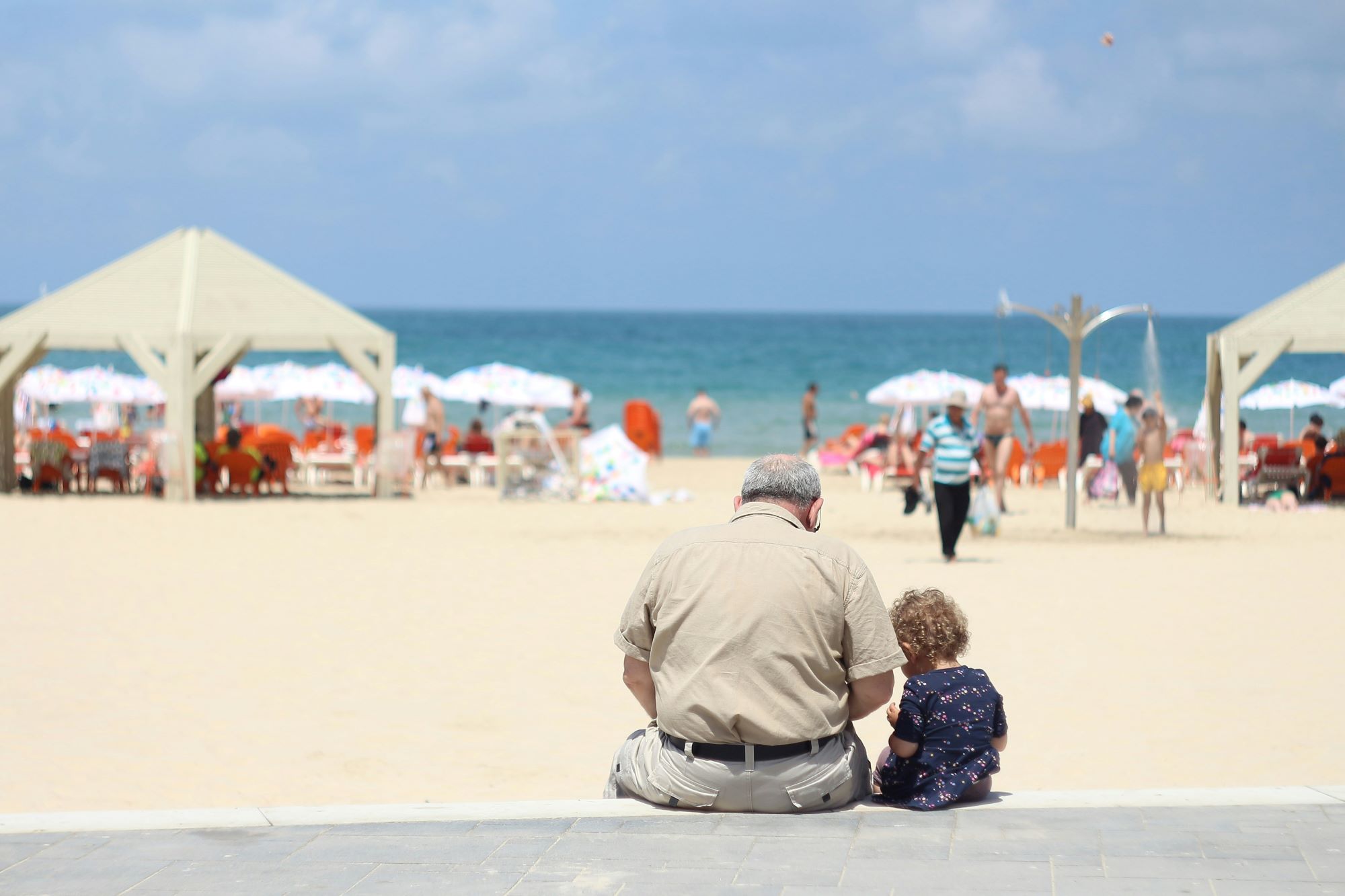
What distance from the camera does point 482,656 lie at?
7805 mm

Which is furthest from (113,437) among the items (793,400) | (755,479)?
(793,400)

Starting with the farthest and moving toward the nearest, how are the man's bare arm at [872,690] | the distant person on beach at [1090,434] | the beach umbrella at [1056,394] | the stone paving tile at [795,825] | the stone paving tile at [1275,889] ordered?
1. the beach umbrella at [1056,394]
2. the distant person on beach at [1090,434]
3. the man's bare arm at [872,690]
4. the stone paving tile at [795,825]
5. the stone paving tile at [1275,889]

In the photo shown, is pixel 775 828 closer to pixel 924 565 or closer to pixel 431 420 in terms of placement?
pixel 924 565

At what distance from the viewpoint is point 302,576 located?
1081 centimetres

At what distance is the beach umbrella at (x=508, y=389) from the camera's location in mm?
21891

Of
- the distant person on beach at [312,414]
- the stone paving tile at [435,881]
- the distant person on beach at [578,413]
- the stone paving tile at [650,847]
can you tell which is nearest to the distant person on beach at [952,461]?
the stone paving tile at [650,847]

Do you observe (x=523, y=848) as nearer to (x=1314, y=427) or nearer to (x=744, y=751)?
(x=744, y=751)

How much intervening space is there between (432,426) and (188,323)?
166 inches

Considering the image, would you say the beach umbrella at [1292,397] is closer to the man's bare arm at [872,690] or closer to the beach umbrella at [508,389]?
the beach umbrella at [508,389]

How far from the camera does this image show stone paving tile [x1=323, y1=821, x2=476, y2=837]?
375 cm

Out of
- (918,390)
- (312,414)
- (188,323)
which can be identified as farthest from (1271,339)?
(312,414)

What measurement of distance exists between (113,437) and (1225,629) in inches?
648

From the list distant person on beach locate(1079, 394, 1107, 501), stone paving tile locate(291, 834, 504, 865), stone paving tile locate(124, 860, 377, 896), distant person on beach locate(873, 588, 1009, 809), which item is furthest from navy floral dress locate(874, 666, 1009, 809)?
distant person on beach locate(1079, 394, 1107, 501)

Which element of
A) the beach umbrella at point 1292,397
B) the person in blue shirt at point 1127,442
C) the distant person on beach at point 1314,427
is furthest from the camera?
the beach umbrella at point 1292,397
